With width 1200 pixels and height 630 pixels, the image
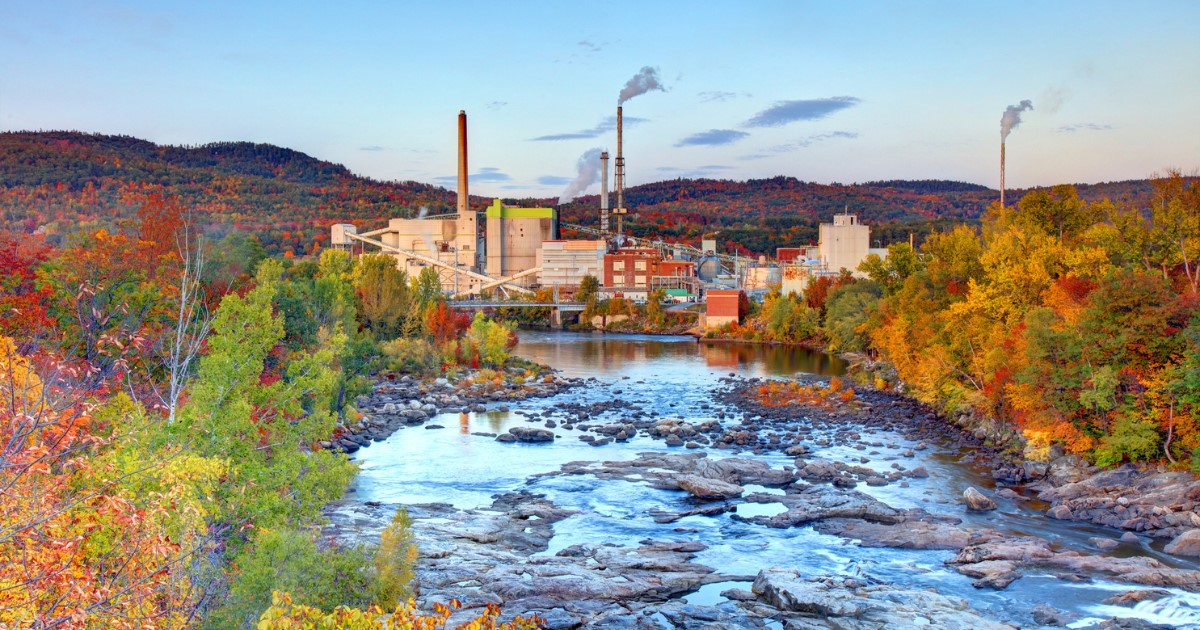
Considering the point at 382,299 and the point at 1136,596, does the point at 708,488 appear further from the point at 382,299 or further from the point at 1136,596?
the point at 382,299

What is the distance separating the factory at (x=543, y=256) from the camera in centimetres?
7438

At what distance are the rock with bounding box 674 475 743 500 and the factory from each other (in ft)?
161

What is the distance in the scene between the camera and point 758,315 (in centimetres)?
6112

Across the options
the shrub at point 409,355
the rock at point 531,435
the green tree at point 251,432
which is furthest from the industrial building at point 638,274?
the green tree at point 251,432

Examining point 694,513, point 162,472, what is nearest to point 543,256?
point 694,513

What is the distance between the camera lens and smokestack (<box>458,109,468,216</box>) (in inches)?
3012

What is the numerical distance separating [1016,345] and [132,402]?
2089cm

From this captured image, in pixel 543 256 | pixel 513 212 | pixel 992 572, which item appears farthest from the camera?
pixel 513 212

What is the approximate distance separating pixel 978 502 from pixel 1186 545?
3.63 meters

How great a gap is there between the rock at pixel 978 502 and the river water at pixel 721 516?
236mm

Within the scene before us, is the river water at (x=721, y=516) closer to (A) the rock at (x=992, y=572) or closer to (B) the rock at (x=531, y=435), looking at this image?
(A) the rock at (x=992, y=572)

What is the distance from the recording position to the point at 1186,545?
14.7 m

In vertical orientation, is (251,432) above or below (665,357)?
above

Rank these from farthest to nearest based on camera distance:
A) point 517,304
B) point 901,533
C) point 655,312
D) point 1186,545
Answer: point 517,304
point 655,312
point 901,533
point 1186,545
